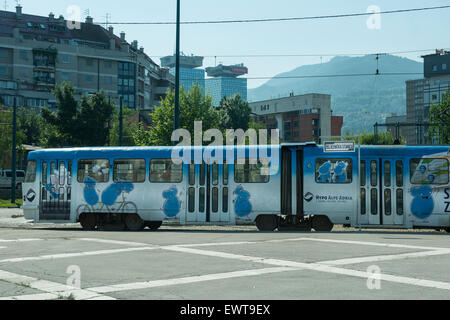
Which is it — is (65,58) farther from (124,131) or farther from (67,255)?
(67,255)

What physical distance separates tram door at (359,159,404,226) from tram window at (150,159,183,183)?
6.78 m

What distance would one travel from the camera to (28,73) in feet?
319

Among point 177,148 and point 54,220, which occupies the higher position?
point 177,148

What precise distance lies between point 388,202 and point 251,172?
5006 millimetres

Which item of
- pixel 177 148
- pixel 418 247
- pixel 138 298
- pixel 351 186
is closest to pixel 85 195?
pixel 177 148

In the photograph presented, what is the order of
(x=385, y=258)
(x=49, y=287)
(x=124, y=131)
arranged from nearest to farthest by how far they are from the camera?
(x=49, y=287)
(x=385, y=258)
(x=124, y=131)

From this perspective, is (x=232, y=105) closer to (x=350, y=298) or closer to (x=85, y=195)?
(x=85, y=195)

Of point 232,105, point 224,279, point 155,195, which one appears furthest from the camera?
point 232,105

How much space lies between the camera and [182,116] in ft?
141

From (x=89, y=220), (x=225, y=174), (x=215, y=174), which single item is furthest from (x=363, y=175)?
(x=89, y=220)

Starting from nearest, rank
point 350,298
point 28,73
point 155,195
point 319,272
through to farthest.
Result: point 350,298, point 319,272, point 155,195, point 28,73

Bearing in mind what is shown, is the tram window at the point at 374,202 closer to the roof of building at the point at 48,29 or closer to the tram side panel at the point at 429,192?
the tram side panel at the point at 429,192

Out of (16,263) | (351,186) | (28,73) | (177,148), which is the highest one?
(28,73)

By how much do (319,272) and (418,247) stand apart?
4.71 meters
